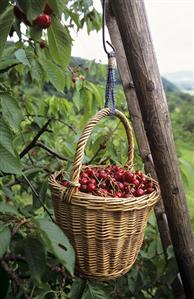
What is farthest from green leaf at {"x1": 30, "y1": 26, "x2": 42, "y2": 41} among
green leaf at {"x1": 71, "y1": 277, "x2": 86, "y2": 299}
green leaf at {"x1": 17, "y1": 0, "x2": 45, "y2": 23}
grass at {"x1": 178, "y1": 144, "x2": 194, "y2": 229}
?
grass at {"x1": 178, "y1": 144, "x2": 194, "y2": 229}

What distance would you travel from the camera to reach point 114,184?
86 centimetres

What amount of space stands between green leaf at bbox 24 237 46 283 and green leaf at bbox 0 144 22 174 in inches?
4.9

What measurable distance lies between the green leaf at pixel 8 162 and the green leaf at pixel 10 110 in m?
0.20

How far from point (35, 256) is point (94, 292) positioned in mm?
280

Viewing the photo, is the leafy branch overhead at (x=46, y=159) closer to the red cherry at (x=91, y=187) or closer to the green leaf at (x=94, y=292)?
the green leaf at (x=94, y=292)

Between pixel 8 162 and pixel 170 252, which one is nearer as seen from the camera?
pixel 8 162

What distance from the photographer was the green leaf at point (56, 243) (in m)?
0.55

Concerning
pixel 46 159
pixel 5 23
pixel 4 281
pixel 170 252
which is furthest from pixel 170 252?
pixel 46 159

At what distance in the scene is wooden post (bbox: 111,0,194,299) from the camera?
952mm

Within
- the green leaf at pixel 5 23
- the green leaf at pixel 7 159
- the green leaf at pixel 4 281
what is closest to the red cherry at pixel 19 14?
the green leaf at pixel 5 23

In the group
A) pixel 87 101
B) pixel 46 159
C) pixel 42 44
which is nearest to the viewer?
pixel 42 44

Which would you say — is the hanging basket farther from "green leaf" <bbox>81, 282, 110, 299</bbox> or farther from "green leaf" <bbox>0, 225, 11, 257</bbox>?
"green leaf" <bbox>0, 225, 11, 257</bbox>

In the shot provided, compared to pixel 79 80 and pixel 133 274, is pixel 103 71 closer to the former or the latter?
pixel 79 80

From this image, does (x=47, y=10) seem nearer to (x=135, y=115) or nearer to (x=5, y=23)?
(x=5, y=23)
